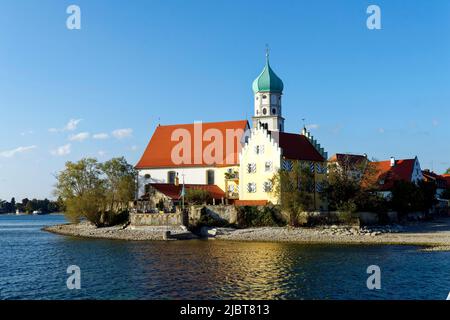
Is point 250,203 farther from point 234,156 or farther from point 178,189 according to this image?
point 178,189

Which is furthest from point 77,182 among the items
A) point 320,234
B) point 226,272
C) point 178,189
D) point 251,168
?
point 226,272

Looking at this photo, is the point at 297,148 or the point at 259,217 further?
the point at 297,148

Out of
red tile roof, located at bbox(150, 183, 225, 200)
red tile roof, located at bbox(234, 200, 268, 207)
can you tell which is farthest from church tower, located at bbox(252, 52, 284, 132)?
red tile roof, located at bbox(234, 200, 268, 207)

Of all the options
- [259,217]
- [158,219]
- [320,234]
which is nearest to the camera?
[320,234]

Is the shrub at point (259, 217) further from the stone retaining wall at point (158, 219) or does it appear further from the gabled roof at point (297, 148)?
the gabled roof at point (297, 148)

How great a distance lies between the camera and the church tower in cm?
7806

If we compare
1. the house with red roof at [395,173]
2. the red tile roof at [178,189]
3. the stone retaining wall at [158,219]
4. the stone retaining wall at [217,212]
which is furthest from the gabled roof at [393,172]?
the stone retaining wall at [158,219]

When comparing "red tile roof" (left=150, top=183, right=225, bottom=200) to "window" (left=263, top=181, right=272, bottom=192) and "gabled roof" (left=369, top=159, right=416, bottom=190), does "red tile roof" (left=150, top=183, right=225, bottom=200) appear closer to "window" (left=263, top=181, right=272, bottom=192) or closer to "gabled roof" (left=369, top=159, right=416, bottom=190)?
"window" (left=263, top=181, right=272, bottom=192)

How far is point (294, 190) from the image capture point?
61.5 m

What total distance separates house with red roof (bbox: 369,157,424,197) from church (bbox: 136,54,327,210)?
12110 mm

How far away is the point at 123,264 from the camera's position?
39844mm

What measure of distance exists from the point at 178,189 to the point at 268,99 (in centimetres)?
1947

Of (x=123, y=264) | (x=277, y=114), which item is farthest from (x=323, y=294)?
(x=277, y=114)

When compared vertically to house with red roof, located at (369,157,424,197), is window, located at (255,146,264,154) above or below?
above
